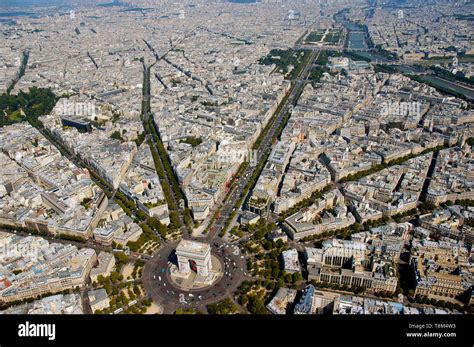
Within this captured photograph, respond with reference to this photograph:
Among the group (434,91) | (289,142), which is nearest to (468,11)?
(434,91)

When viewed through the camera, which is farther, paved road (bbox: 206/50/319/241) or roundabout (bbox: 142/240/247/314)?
paved road (bbox: 206/50/319/241)

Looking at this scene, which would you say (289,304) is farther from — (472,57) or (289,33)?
(289,33)

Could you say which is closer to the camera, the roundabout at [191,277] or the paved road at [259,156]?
the roundabout at [191,277]

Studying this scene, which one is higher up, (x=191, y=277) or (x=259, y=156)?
(x=191, y=277)

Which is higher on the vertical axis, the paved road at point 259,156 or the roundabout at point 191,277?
the roundabout at point 191,277

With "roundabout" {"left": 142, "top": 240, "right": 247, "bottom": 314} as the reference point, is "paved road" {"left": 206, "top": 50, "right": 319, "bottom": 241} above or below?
below

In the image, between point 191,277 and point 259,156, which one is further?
point 259,156
